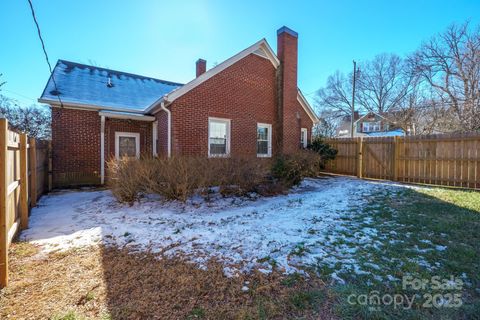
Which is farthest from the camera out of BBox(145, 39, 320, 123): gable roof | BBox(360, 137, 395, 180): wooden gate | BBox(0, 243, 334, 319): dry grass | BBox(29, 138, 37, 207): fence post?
BBox(360, 137, 395, 180): wooden gate

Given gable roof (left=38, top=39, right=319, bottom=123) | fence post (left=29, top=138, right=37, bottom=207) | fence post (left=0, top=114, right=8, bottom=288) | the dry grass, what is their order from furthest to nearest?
gable roof (left=38, top=39, right=319, bottom=123)
fence post (left=29, top=138, right=37, bottom=207)
fence post (left=0, top=114, right=8, bottom=288)
the dry grass

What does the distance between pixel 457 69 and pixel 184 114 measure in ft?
72.2

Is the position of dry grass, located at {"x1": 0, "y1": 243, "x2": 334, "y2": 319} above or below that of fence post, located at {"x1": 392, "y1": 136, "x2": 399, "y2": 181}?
below

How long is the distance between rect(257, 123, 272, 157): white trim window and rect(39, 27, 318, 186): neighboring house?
5 cm

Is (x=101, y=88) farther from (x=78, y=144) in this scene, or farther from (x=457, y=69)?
(x=457, y=69)

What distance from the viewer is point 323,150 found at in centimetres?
1279

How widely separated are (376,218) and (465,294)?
259cm

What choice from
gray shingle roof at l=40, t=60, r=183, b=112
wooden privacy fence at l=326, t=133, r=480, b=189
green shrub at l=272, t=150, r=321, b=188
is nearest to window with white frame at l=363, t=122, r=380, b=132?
wooden privacy fence at l=326, t=133, r=480, b=189

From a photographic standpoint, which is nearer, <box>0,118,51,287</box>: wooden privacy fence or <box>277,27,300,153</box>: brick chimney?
<box>0,118,51,287</box>: wooden privacy fence

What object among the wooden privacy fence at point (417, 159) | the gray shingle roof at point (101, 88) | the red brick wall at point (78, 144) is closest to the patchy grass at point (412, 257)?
the wooden privacy fence at point (417, 159)

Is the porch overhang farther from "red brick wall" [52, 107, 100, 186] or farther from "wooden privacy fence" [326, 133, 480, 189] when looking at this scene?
"wooden privacy fence" [326, 133, 480, 189]

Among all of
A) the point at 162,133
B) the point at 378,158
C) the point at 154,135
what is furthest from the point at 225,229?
the point at 378,158

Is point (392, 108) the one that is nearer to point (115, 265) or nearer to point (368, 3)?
point (368, 3)

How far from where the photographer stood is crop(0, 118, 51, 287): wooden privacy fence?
9.05 ft
